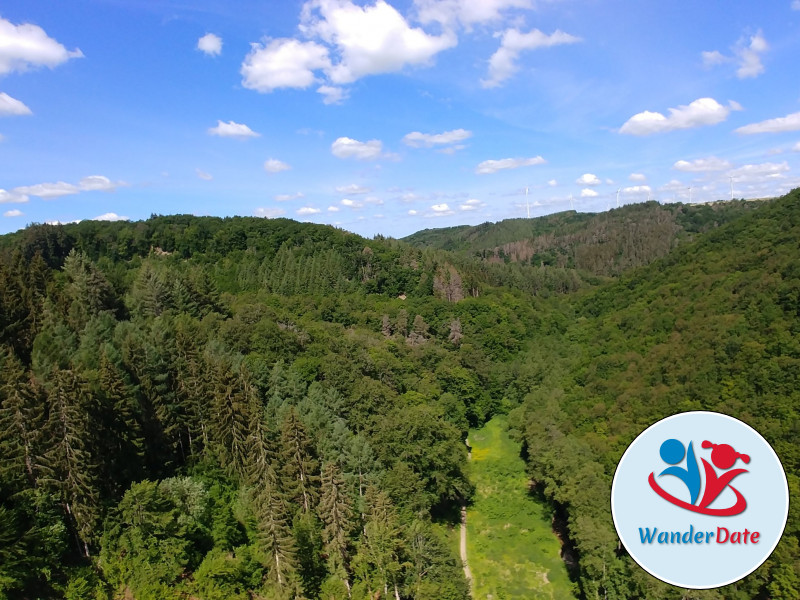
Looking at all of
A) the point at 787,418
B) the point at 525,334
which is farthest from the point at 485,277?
the point at 787,418

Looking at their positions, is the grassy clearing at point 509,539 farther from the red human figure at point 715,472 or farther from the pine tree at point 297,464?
the red human figure at point 715,472

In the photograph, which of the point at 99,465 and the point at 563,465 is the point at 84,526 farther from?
the point at 563,465

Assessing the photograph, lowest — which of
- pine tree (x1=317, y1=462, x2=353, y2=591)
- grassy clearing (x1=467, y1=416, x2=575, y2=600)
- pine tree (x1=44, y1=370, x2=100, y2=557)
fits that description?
grassy clearing (x1=467, y1=416, x2=575, y2=600)

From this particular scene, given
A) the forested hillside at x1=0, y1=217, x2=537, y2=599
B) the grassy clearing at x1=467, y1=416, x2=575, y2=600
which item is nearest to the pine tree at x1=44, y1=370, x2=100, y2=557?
the forested hillside at x1=0, y1=217, x2=537, y2=599

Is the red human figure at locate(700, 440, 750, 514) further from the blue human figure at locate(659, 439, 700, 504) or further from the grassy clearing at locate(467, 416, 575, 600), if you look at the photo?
the grassy clearing at locate(467, 416, 575, 600)

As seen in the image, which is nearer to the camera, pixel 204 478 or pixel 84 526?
pixel 84 526

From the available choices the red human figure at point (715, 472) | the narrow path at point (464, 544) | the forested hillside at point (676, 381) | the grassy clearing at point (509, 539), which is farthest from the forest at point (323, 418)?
the red human figure at point (715, 472)
